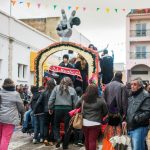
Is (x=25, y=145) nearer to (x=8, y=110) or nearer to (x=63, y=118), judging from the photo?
(x=63, y=118)

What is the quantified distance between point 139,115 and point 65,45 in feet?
22.6

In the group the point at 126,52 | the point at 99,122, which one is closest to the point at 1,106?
the point at 99,122

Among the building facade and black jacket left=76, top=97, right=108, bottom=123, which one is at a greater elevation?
the building facade

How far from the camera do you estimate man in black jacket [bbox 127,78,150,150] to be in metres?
7.28

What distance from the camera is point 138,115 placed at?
7277 millimetres

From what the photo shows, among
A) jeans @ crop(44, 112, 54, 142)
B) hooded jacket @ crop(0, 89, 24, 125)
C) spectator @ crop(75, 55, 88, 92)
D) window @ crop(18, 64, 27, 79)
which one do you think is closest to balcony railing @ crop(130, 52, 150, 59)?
window @ crop(18, 64, 27, 79)

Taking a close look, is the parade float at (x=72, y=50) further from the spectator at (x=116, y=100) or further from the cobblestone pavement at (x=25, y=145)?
the spectator at (x=116, y=100)

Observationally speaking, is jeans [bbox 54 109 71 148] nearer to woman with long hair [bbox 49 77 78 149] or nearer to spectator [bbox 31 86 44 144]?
woman with long hair [bbox 49 77 78 149]

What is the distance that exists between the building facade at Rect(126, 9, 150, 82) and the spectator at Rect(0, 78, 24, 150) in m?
40.4

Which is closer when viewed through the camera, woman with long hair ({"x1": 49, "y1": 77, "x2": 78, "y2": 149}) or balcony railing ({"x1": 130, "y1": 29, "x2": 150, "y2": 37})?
woman with long hair ({"x1": 49, "y1": 77, "x2": 78, "y2": 149})

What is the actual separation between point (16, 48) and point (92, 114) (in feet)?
62.3

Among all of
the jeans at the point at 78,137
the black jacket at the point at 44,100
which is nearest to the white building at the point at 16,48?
the black jacket at the point at 44,100

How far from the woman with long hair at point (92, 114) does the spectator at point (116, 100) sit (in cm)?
93

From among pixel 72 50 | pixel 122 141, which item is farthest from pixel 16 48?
pixel 122 141
